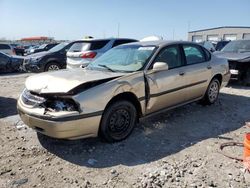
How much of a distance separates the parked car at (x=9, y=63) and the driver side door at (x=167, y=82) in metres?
10.8

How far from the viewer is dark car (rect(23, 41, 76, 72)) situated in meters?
12.1

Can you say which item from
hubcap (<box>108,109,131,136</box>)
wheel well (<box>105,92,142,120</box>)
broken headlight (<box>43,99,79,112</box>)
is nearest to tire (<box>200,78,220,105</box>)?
wheel well (<box>105,92,142,120</box>)

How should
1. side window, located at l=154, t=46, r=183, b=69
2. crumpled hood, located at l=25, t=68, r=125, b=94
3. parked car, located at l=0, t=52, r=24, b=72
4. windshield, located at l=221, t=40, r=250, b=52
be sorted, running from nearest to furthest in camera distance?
1. crumpled hood, located at l=25, t=68, r=125, b=94
2. side window, located at l=154, t=46, r=183, b=69
3. windshield, located at l=221, t=40, r=250, b=52
4. parked car, located at l=0, t=52, r=24, b=72

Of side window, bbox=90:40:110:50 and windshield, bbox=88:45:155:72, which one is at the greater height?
windshield, bbox=88:45:155:72

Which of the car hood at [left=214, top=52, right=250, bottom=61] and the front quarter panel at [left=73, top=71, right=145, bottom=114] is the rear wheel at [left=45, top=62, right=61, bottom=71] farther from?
the front quarter panel at [left=73, top=71, right=145, bottom=114]

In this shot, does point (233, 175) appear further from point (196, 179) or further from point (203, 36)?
point (203, 36)

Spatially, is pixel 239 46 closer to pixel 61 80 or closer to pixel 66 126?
pixel 61 80

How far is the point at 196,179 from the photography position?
343cm

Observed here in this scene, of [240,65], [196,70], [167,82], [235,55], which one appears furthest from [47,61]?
[167,82]

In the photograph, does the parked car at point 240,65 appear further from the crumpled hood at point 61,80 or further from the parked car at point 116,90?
the crumpled hood at point 61,80

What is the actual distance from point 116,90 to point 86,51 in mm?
6154

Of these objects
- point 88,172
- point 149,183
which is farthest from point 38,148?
point 149,183

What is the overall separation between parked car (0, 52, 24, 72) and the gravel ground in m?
9.00

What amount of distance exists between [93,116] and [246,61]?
6678 millimetres
